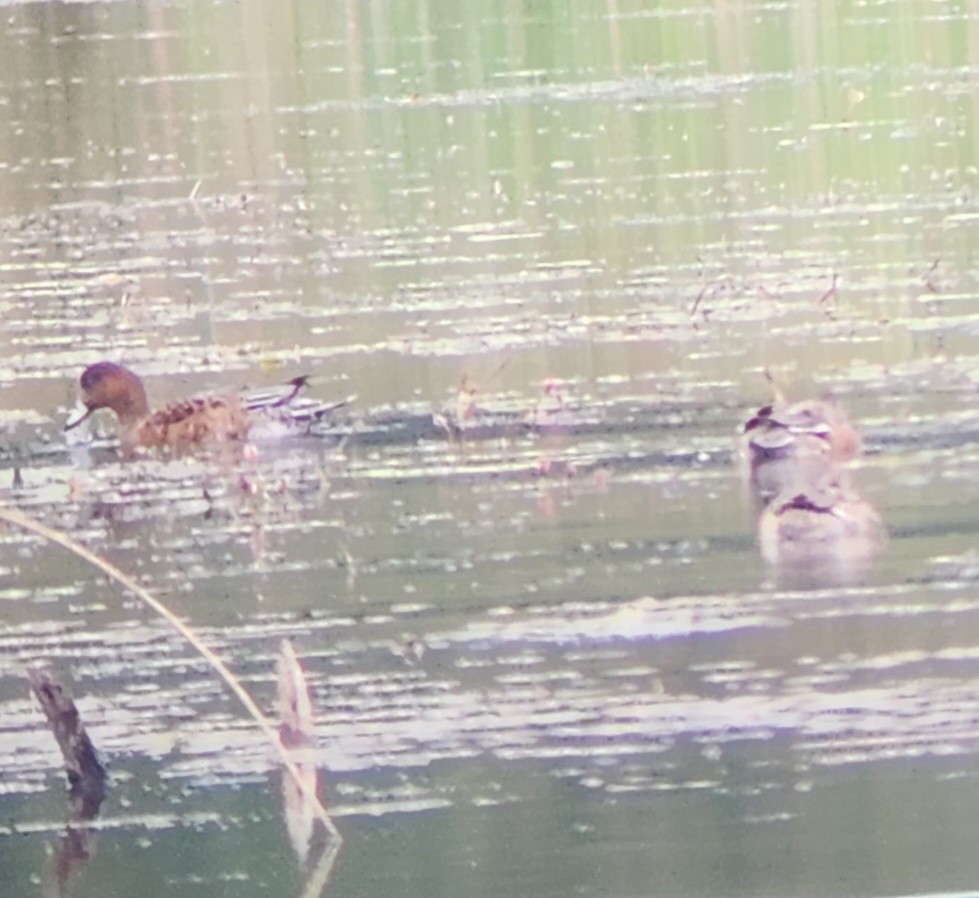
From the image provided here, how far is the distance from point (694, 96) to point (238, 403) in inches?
9.9

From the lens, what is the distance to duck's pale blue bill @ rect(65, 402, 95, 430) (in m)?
0.62

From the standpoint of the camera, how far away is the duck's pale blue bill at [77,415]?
62cm

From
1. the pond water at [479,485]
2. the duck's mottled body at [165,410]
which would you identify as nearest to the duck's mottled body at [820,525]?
the pond water at [479,485]

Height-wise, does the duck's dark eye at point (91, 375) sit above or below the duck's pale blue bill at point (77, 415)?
above

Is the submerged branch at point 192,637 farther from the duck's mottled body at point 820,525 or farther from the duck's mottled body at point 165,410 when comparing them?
the duck's mottled body at point 820,525

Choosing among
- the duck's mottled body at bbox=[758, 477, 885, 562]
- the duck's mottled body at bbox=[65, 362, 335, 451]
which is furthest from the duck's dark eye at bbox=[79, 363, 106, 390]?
the duck's mottled body at bbox=[758, 477, 885, 562]

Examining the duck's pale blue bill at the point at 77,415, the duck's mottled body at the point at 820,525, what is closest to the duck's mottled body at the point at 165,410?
the duck's pale blue bill at the point at 77,415

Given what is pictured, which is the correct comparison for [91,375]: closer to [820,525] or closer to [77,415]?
[77,415]

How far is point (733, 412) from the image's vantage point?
630mm

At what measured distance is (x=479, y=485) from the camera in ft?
2.06

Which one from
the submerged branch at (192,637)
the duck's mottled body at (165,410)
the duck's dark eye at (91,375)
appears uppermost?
the duck's dark eye at (91,375)

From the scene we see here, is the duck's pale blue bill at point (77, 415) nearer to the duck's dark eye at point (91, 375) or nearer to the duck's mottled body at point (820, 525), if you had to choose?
the duck's dark eye at point (91, 375)

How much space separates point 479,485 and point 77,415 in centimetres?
18

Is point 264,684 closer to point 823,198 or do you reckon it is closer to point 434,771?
point 434,771
